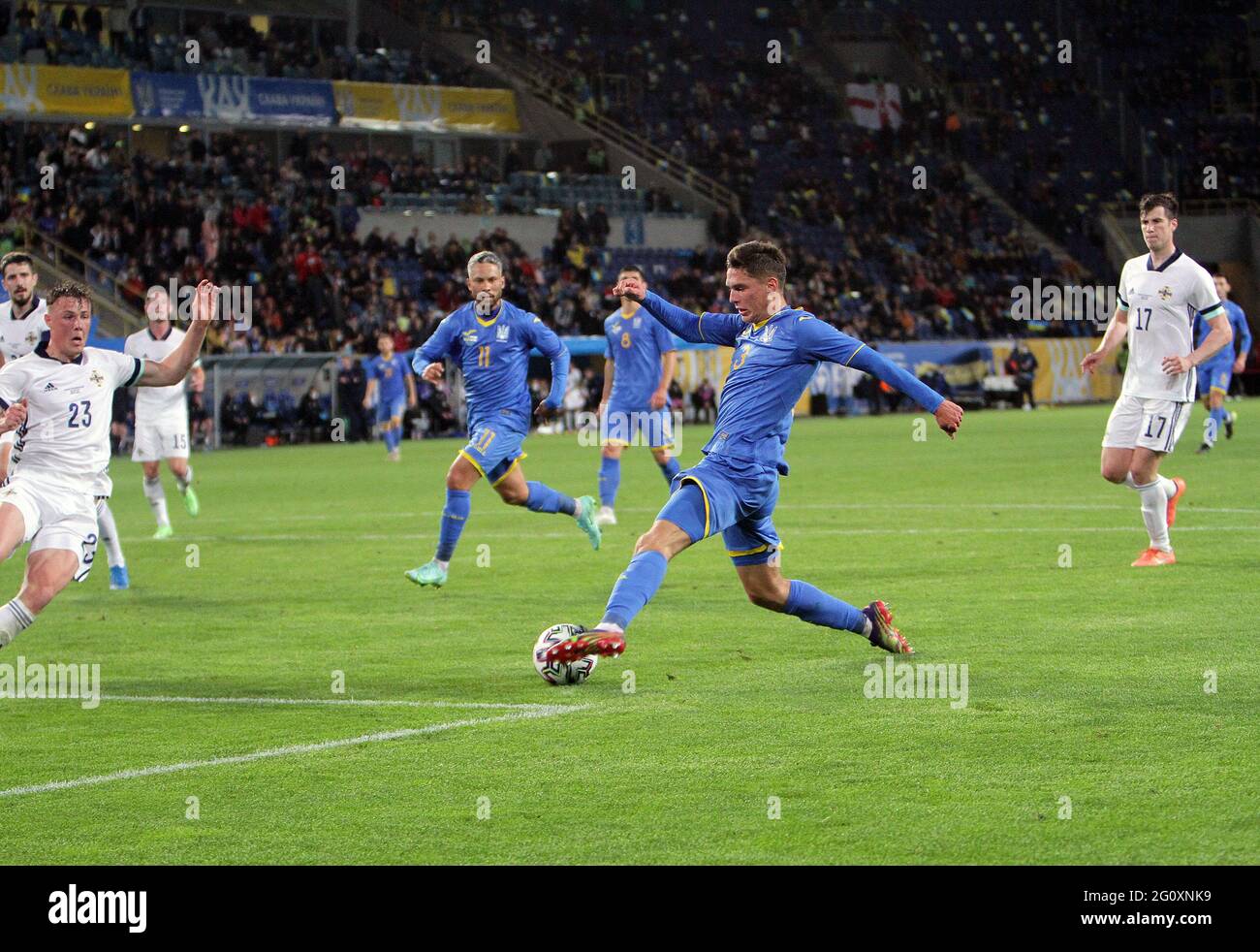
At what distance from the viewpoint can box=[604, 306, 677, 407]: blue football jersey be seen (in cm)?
1848

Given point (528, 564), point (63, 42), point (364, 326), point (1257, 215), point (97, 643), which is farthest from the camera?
point (1257, 215)

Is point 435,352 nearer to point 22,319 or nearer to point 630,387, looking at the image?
point 22,319

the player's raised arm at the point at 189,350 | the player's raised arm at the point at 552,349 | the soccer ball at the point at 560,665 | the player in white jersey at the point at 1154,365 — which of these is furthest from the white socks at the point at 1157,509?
the player's raised arm at the point at 189,350

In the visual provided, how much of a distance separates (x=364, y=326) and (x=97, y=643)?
30401mm

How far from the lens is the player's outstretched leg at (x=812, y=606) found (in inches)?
346

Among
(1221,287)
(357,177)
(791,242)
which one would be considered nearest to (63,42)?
(357,177)

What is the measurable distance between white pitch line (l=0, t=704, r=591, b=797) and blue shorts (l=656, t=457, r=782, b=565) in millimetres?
1014

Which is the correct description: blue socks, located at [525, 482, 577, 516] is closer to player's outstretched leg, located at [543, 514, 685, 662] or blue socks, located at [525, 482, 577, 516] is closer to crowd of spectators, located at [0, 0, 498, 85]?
player's outstretched leg, located at [543, 514, 685, 662]

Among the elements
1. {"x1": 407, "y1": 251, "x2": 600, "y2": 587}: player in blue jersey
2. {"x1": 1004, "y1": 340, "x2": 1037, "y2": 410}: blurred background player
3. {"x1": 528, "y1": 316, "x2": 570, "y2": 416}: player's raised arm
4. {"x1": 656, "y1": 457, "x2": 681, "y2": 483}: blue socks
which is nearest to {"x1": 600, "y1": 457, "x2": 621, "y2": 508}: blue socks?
{"x1": 656, "y1": 457, "x2": 681, "y2": 483}: blue socks

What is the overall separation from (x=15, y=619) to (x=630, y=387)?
34.6ft

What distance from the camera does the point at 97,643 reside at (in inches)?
426

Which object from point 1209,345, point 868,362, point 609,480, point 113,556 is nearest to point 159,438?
point 113,556
